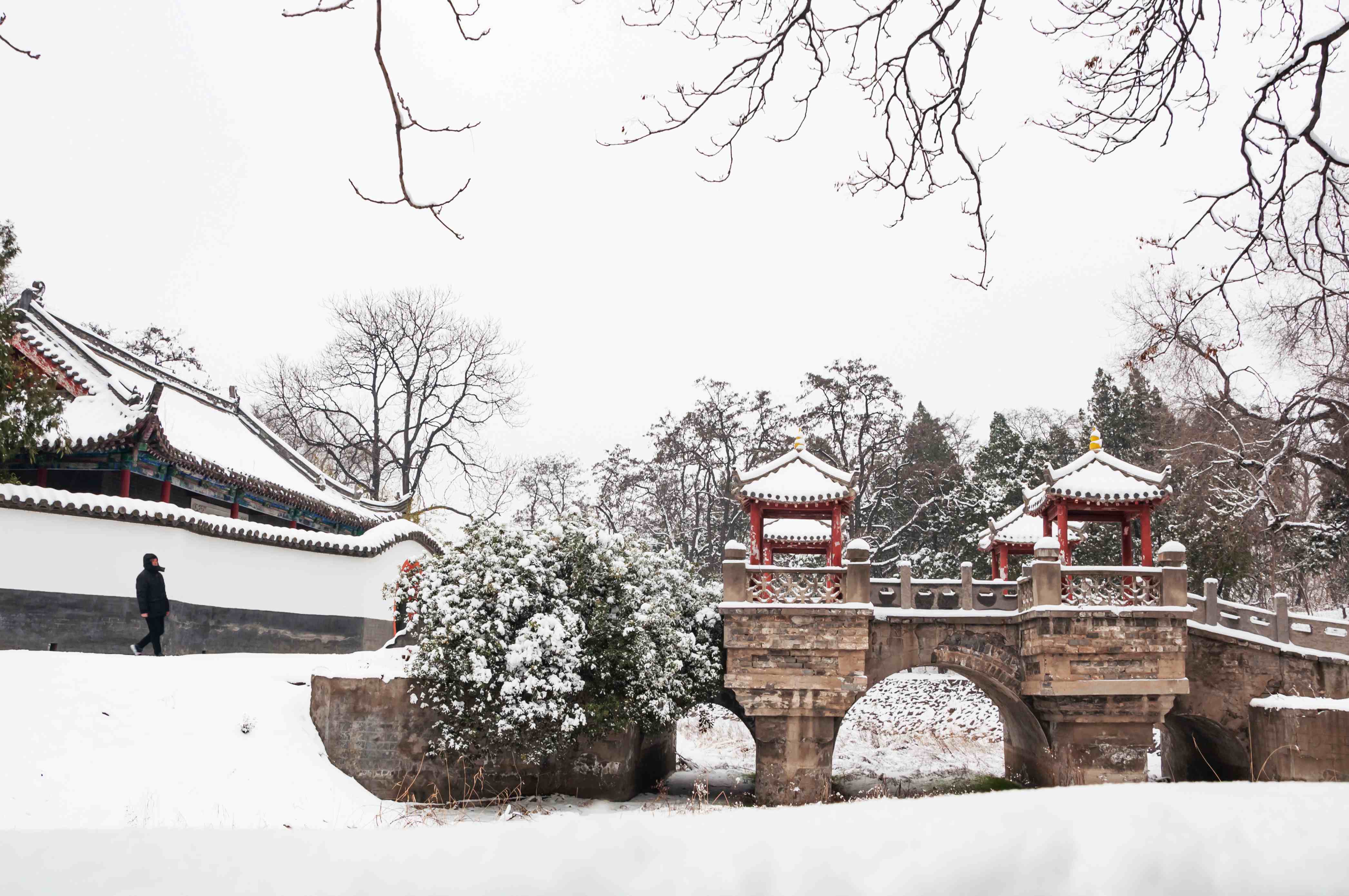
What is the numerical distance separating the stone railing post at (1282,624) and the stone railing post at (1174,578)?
82.4 inches

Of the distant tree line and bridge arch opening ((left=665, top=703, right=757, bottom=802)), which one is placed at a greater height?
the distant tree line

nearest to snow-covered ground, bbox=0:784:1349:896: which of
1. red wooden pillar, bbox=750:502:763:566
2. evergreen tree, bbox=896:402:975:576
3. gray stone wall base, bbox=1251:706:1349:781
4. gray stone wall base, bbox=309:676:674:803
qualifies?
gray stone wall base, bbox=309:676:674:803

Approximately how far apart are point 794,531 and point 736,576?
4630 millimetres

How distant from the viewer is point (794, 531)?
18.3 m

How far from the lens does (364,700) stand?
1162cm

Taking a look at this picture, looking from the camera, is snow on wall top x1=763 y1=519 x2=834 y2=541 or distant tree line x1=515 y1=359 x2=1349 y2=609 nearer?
snow on wall top x1=763 y1=519 x2=834 y2=541

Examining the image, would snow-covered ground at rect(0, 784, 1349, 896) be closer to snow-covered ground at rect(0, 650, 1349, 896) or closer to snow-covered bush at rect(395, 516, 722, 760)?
snow-covered ground at rect(0, 650, 1349, 896)

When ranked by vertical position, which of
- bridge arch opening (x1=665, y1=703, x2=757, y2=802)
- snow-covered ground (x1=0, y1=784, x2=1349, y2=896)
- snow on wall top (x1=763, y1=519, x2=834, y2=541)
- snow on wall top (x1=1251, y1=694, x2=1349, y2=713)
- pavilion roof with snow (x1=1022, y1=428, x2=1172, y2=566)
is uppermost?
pavilion roof with snow (x1=1022, y1=428, x2=1172, y2=566)

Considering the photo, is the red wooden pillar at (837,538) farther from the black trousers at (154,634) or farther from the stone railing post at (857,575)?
the black trousers at (154,634)

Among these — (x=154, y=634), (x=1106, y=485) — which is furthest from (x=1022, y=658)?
(x=154, y=634)

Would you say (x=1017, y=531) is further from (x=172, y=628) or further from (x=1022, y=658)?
(x=172, y=628)

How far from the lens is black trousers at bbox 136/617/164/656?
462 inches

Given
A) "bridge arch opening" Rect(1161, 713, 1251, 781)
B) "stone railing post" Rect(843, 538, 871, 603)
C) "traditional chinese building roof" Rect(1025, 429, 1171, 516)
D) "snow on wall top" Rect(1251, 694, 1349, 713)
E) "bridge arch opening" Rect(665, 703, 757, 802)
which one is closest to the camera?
"snow on wall top" Rect(1251, 694, 1349, 713)

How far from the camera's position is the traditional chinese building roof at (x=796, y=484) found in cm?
1481
